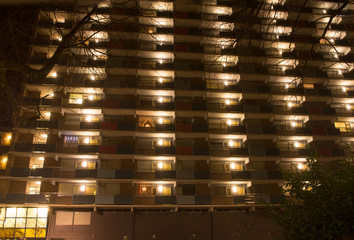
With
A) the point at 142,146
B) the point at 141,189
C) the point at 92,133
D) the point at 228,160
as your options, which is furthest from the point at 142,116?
the point at 228,160

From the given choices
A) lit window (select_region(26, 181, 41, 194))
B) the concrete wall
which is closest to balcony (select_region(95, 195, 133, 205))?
the concrete wall

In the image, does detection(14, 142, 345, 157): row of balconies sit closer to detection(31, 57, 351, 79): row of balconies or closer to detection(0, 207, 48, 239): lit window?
detection(0, 207, 48, 239): lit window

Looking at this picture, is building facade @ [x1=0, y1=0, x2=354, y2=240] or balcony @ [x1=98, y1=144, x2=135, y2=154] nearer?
building facade @ [x1=0, y1=0, x2=354, y2=240]

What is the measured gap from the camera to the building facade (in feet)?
94.4

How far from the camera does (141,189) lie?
31.1 m

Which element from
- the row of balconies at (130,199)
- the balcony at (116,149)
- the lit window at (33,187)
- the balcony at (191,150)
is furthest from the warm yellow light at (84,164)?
the balcony at (191,150)

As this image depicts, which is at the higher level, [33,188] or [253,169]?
[253,169]

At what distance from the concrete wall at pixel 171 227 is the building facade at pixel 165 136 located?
0.10 meters

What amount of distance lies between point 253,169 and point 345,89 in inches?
713

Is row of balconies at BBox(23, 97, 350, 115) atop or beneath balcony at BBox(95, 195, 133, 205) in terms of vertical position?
atop

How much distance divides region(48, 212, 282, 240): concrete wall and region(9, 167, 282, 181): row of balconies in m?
3.66

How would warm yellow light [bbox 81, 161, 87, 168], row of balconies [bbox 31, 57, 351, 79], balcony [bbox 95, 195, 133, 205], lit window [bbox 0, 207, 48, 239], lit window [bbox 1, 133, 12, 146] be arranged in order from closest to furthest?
lit window [bbox 0, 207, 48, 239] < balcony [bbox 95, 195, 133, 205] < warm yellow light [bbox 81, 161, 87, 168] < lit window [bbox 1, 133, 12, 146] < row of balconies [bbox 31, 57, 351, 79]

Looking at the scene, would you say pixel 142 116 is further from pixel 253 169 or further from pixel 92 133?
pixel 253 169

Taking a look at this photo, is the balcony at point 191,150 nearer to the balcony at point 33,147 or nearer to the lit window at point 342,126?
the balcony at point 33,147
